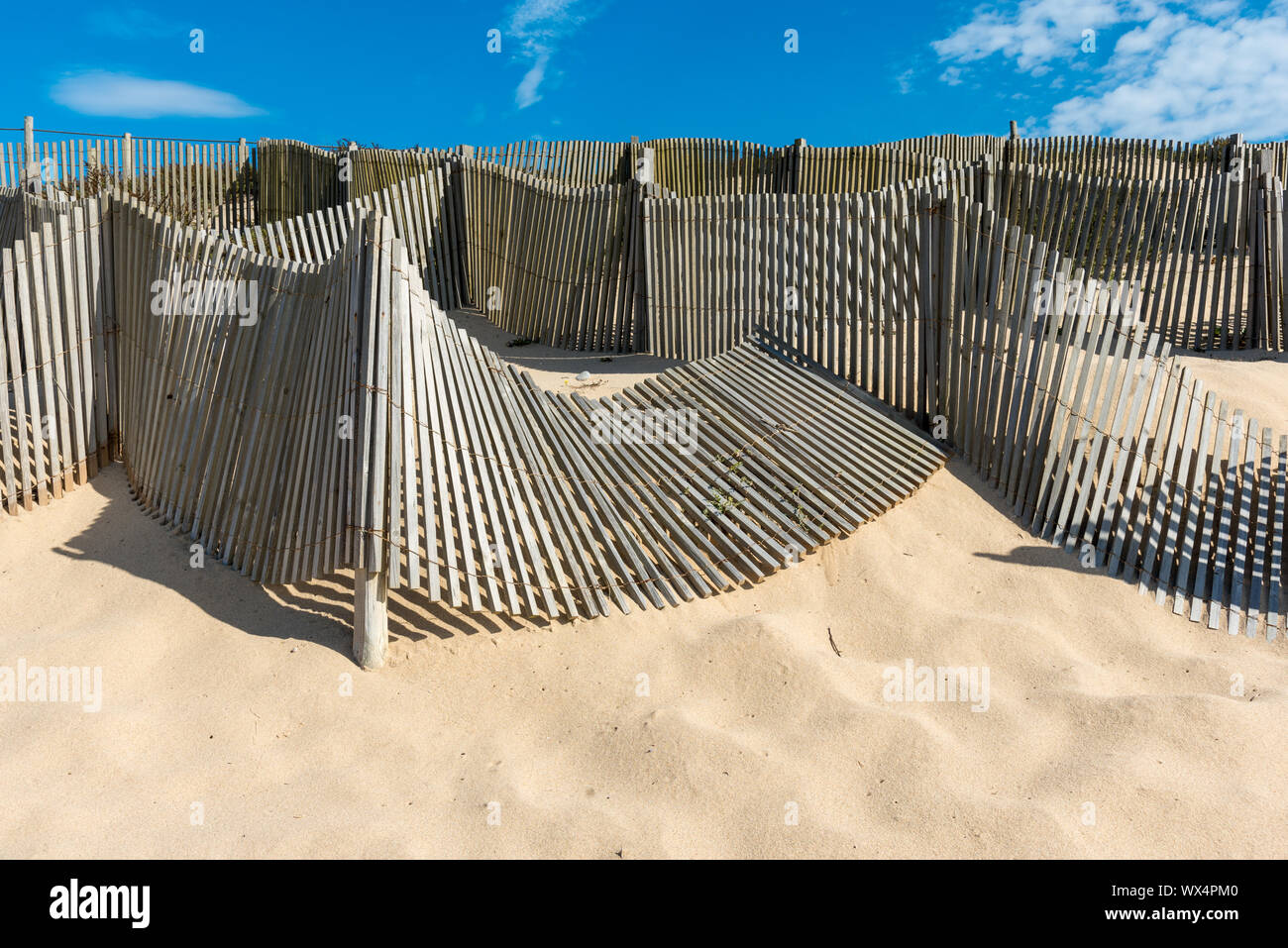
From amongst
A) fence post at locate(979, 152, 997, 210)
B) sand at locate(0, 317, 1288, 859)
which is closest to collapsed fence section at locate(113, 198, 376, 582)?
sand at locate(0, 317, 1288, 859)

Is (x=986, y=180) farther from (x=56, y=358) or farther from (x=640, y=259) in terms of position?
(x=56, y=358)

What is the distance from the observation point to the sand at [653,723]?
3.61 m

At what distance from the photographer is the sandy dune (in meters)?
3.61

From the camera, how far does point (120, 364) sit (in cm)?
652

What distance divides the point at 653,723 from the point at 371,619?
1.41 metres

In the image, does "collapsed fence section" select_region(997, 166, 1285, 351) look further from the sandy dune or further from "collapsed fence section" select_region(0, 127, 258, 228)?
"collapsed fence section" select_region(0, 127, 258, 228)

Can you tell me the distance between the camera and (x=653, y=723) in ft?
→ 13.7

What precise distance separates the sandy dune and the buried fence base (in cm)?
9

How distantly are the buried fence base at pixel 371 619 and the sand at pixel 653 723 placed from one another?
94mm

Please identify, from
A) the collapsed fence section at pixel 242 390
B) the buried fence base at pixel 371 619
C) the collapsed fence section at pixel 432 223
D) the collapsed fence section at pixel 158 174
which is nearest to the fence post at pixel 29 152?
the collapsed fence section at pixel 158 174

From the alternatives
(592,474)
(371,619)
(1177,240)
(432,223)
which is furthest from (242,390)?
(1177,240)

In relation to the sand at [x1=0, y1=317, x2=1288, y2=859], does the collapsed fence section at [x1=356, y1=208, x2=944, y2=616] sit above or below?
above

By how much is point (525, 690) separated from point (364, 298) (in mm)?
1999

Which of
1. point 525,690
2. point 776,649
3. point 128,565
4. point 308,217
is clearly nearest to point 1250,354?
point 776,649
